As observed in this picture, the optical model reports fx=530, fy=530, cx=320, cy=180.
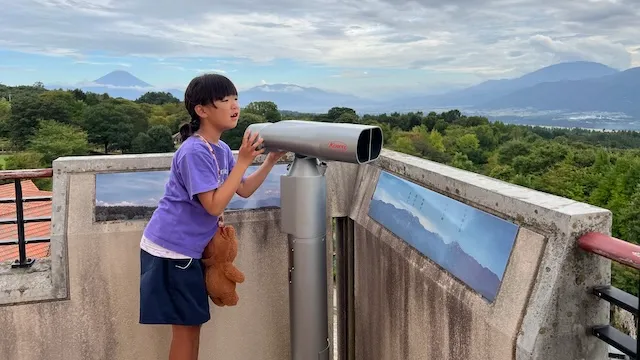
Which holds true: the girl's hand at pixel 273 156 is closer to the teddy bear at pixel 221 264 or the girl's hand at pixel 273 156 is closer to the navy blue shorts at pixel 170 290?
the teddy bear at pixel 221 264

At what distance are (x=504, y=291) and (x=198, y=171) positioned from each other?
3.91ft

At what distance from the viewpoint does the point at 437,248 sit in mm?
2270

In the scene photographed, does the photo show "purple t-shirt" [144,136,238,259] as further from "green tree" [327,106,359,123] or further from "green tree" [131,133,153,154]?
"green tree" [131,133,153,154]

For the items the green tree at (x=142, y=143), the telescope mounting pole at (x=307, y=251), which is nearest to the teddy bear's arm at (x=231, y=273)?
the telescope mounting pole at (x=307, y=251)

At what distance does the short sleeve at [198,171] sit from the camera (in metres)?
2.00

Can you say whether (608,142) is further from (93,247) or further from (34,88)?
(93,247)

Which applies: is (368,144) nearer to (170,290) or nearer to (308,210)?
(308,210)

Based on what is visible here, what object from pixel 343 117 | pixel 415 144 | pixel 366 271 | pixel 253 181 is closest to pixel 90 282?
pixel 253 181

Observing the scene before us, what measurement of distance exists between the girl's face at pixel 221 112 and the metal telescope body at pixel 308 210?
119 mm

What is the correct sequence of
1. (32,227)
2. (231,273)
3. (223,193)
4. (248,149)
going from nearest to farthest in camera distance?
(223,193)
(248,149)
(231,273)
(32,227)

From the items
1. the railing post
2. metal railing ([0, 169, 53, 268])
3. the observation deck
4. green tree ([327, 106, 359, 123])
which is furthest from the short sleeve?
the railing post

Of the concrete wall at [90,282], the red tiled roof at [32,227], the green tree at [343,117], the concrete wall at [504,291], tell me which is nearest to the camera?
the concrete wall at [504,291]

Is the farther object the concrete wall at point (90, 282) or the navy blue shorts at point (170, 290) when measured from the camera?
the concrete wall at point (90, 282)

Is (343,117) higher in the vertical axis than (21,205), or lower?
higher
